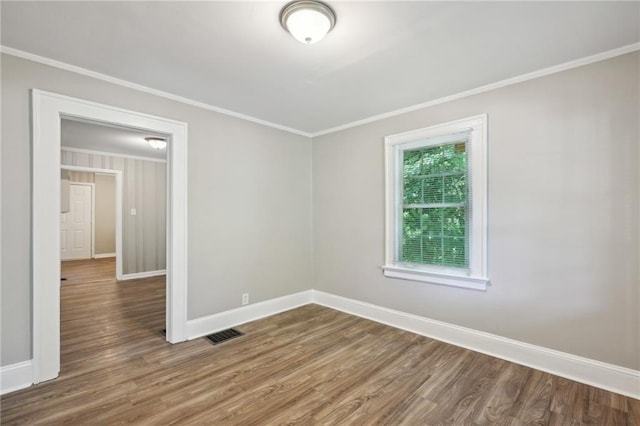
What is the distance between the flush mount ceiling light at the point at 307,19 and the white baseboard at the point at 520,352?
294 centimetres

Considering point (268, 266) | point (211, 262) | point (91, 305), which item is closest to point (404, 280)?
point (268, 266)

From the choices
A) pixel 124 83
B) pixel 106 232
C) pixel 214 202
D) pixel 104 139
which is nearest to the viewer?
pixel 124 83

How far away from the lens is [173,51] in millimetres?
2197

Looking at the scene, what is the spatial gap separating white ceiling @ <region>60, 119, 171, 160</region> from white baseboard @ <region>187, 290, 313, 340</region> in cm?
256

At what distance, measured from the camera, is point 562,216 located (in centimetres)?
240

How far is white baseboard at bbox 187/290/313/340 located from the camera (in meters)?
3.16

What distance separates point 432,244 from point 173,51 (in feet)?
9.95

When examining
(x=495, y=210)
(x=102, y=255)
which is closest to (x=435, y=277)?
(x=495, y=210)

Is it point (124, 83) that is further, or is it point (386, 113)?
point (386, 113)

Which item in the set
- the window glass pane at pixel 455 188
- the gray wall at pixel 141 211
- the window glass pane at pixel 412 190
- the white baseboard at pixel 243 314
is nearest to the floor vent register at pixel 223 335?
the white baseboard at pixel 243 314

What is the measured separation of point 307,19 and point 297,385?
8.50ft

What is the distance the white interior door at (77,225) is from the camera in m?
8.29

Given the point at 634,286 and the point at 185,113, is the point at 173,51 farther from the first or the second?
the point at 634,286

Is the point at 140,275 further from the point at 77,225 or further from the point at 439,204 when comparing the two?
the point at 439,204
